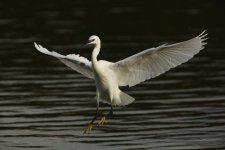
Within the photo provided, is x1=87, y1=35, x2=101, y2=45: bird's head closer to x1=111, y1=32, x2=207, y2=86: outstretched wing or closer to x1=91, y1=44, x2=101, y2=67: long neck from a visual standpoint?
x1=91, y1=44, x2=101, y2=67: long neck

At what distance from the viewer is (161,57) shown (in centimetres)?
1589

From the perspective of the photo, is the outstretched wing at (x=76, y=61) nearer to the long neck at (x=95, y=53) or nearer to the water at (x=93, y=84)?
the long neck at (x=95, y=53)

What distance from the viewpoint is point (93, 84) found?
22.1 metres

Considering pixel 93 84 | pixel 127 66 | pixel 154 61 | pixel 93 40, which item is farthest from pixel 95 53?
pixel 93 84

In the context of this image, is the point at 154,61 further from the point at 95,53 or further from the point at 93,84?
the point at 93,84

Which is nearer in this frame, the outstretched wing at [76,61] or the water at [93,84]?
the outstretched wing at [76,61]

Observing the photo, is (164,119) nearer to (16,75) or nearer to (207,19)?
(16,75)

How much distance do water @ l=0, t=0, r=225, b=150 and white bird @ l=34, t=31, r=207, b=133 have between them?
0.82 m

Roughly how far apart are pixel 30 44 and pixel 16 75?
4370 mm

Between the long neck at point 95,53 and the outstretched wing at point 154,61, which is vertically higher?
the long neck at point 95,53

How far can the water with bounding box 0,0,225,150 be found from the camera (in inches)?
667

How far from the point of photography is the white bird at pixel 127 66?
1561cm

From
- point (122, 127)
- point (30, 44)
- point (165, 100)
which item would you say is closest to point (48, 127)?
point (122, 127)

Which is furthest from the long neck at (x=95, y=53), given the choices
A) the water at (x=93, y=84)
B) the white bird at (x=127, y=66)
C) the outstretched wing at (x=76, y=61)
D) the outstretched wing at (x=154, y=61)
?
the water at (x=93, y=84)
